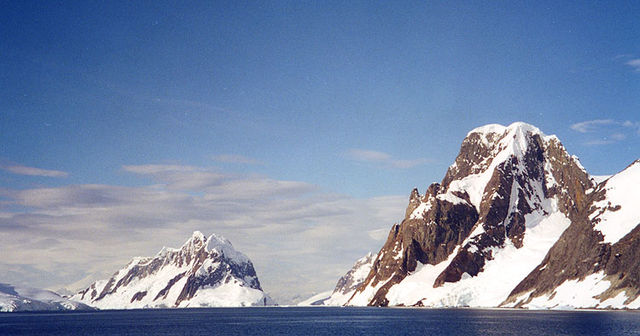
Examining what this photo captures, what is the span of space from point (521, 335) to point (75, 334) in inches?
4729

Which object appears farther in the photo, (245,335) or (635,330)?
(245,335)

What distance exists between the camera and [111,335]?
170 meters

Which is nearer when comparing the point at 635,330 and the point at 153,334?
the point at 635,330

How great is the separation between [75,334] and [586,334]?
132 m

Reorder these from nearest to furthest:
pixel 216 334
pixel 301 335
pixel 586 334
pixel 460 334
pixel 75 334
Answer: pixel 586 334
pixel 460 334
pixel 301 335
pixel 216 334
pixel 75 334

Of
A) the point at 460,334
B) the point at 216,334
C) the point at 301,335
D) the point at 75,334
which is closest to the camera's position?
the point at 460,334

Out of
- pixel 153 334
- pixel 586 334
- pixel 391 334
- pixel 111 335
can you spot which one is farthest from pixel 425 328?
pixel 111 335

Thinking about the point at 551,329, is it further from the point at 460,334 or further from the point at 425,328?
the point at 425,328

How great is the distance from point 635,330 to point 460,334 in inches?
1341

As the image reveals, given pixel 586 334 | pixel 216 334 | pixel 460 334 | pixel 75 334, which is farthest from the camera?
pixel 75 334

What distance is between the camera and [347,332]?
156125 millimetres

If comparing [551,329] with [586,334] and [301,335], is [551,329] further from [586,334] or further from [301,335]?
[301,335]

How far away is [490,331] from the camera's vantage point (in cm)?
14050

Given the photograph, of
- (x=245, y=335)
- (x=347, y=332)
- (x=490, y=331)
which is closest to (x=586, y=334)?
(x=490, y=331)
